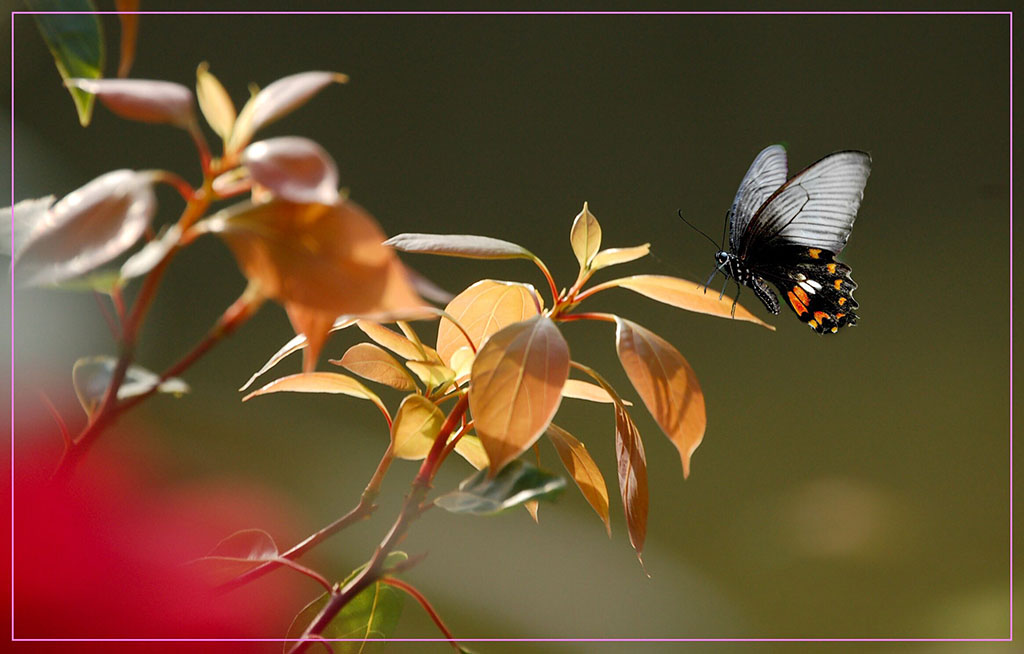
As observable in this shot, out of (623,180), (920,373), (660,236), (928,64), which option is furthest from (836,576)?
(928,64)

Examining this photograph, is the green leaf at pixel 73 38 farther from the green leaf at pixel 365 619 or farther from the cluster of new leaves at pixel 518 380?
the green leaf at pixel 365 619

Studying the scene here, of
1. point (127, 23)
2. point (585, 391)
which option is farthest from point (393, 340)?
point (127, 23)

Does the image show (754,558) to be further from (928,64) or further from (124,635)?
(124,635)

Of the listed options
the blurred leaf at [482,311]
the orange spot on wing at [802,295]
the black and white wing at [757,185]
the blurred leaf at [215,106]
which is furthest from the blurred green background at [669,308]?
the blurred leaf at [215,106]

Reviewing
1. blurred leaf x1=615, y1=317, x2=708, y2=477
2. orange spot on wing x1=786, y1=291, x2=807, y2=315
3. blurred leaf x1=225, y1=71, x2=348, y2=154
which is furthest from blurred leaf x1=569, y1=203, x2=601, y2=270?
orange spot on wing x1=786, y1=291, x2=807, y2=315

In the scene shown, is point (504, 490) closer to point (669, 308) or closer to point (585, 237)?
point (585, 237)
